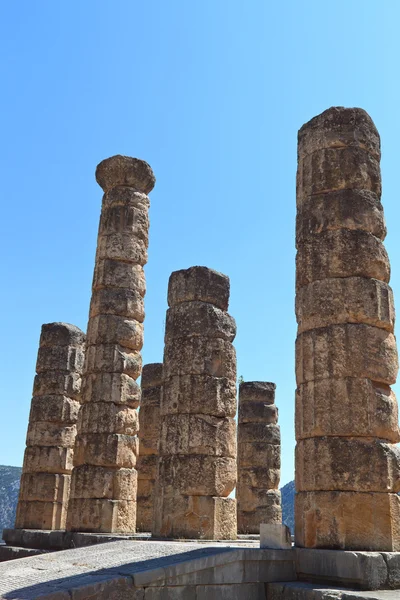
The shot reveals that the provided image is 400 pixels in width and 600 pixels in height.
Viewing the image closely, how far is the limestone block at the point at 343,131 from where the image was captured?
9.71m

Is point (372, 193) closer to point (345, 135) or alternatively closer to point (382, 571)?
point (345, 135)

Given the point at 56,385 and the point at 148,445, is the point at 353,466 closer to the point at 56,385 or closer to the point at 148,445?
the point at 148,445

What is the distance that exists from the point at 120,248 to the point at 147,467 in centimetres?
628

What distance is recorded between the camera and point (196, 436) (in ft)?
40.7

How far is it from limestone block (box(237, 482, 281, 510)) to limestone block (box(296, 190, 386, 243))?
11.5m

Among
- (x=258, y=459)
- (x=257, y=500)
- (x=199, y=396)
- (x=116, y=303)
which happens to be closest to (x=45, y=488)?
(x=116, y=303)

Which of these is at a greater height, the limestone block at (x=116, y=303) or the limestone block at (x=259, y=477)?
the limestone block at (x=116, y=303)

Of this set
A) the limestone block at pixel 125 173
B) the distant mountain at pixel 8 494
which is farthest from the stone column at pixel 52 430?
the distant mountain at pixel 8 494

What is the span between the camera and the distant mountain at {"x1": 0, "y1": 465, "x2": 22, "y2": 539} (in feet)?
240

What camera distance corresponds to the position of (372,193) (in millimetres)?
9617

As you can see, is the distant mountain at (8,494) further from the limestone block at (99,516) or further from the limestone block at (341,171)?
the limestone block at (341,171)

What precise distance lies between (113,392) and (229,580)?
26.4 feet

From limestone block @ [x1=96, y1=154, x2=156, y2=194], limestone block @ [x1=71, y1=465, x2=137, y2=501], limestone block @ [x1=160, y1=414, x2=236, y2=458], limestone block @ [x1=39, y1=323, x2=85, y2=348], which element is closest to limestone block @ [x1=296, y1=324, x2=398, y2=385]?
limestone block @ [x1=160, y1=414, x2=236, y2=458]

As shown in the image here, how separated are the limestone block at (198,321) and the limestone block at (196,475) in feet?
8.02
